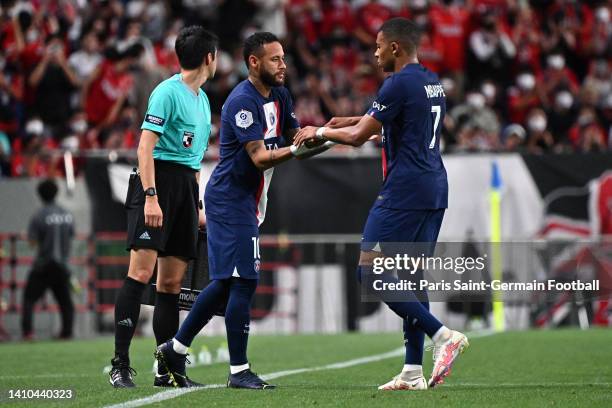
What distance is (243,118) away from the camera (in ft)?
27.6

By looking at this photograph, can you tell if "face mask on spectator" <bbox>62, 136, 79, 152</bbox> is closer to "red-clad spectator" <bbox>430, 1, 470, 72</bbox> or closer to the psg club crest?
"red-clad spectator" <bbox>430, 1, 470, 72</bbox>

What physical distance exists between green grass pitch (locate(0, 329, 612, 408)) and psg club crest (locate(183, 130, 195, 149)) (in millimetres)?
→ 1662

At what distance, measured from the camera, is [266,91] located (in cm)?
862

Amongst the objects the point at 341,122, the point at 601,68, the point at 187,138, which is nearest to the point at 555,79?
the point at 601,68

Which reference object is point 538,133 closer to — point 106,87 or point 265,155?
point 106,87

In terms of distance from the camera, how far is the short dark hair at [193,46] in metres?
9.00

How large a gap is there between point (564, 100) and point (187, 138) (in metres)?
13.4

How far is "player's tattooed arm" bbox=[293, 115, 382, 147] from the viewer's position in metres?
8.19

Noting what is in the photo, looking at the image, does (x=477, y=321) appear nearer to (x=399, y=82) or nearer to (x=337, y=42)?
(x=337, y=42)

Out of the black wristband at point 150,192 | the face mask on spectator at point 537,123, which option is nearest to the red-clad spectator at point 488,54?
the face mask on spectator at point 537,123

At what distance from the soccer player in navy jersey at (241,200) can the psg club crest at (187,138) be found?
39 cm

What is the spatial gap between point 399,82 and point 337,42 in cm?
1439
